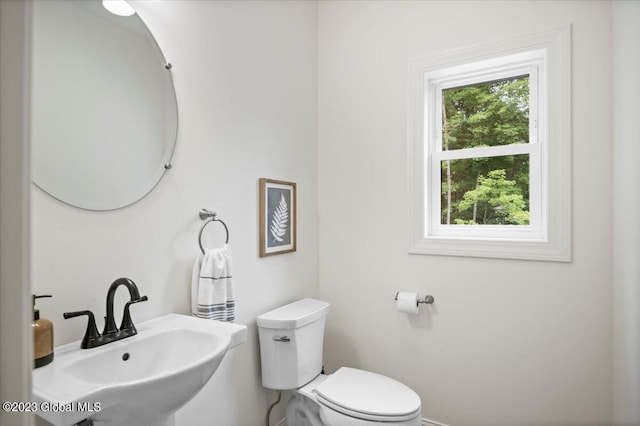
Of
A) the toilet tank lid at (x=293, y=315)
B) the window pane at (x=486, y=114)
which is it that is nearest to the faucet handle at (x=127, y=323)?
the toilet tank lid at (x=293, y=315)

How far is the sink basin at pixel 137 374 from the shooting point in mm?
723

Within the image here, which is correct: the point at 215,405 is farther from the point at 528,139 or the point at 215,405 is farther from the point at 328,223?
the point at 528,139

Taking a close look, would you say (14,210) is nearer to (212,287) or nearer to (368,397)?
(212,287)

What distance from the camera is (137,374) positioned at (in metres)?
1.03

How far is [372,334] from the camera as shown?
83.4 inches

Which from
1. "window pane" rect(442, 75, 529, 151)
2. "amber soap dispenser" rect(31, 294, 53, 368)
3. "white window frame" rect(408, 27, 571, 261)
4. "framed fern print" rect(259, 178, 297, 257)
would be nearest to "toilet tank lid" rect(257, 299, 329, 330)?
"framed fern print" rect(259, 178, 297, 257)

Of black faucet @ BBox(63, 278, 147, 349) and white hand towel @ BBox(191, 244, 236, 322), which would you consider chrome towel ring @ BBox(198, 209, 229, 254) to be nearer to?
white hand towel @ BBox(191, 244, 236, 322)

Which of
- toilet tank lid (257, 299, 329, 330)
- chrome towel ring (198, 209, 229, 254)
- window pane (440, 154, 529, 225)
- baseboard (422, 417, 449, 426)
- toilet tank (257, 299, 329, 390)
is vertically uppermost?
window pane (440, 154, 529, 225)

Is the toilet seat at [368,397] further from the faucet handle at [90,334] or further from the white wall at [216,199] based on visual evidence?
the faucet handle at [90,334]

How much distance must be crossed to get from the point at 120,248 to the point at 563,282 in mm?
1863

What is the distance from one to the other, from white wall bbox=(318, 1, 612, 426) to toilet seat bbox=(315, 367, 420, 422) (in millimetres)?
415

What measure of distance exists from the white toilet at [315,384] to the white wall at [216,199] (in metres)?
0.11

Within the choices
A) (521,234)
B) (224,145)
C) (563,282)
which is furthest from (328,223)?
(563,282)

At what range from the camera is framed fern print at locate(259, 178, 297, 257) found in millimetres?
1770
